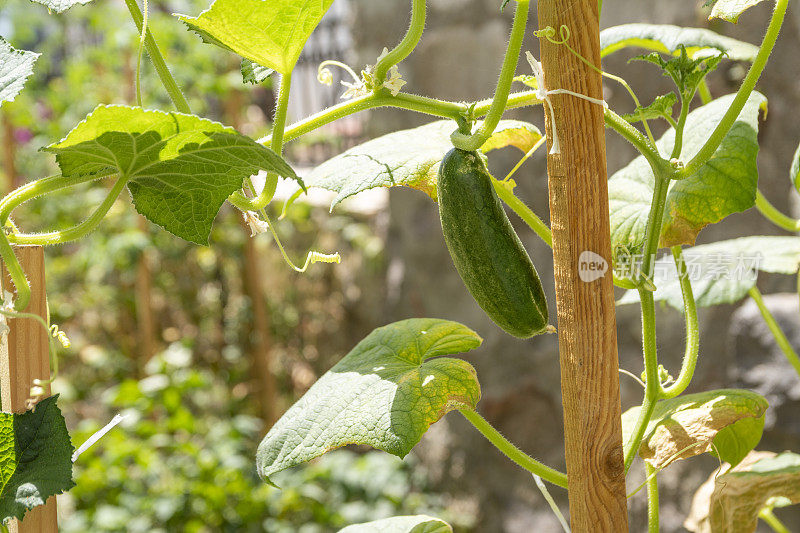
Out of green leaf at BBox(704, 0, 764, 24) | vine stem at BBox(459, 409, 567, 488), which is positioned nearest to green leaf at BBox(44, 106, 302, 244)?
vine stem at BBox(459, 409, 567, 488)

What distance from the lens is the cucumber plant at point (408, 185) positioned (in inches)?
17.6

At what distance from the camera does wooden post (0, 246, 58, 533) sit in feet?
1.70

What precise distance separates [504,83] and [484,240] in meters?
0.10

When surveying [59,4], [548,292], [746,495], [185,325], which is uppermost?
[59,4]

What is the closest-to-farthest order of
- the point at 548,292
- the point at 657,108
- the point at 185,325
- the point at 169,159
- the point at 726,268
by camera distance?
the point at 169,159 → the point at 657,108 → the point at 726,268 → the point at 548,292 → the point at 185,325

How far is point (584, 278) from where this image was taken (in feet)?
1.65

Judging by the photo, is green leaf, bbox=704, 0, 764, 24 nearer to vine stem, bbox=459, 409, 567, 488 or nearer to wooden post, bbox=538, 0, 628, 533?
wooden post, bbox=538, 0, 628, 533

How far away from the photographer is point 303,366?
337 centimetres

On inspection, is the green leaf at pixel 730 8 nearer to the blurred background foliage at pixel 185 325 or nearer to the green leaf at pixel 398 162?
the green leaf at pixel 398 162

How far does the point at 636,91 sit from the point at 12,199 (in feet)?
5.79

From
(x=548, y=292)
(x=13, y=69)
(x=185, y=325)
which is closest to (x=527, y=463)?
(x=13, y=69)

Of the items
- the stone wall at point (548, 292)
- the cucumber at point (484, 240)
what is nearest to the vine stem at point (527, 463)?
the cucumber at point (484, 240)

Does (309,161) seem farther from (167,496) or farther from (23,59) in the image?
(23,59)

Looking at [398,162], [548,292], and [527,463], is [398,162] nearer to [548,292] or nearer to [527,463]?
[527,463]
